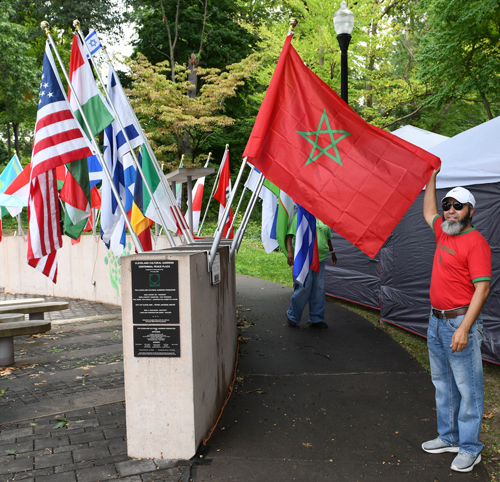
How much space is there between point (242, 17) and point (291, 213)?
2746 centimetres

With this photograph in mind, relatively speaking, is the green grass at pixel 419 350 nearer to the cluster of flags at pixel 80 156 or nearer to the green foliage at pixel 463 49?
the cluster of flags at pixel 80 156

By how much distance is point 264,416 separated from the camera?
4906mm

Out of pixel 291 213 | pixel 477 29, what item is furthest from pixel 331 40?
pixel 291 213

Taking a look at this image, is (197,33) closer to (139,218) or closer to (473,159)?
(139,218)

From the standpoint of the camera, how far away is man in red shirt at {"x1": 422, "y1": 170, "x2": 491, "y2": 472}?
12.3 feet

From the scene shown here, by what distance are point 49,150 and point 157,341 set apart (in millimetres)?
2382

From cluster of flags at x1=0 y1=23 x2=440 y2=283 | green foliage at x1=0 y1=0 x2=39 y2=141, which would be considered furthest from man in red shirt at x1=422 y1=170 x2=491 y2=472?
green foliage at x1=0 y1=0 x2=39 y2=141

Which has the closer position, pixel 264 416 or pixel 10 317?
pixel 264 416

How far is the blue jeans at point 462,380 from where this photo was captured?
3871 mm

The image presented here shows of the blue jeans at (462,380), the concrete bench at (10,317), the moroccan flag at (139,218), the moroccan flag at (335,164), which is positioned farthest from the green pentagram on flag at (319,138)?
the concrete bench at (10,317)

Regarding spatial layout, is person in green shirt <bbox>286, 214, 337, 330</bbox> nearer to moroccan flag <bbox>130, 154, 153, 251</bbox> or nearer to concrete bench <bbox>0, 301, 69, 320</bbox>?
moroccan flag <bbox>130, 154, 153, 251</bbox>

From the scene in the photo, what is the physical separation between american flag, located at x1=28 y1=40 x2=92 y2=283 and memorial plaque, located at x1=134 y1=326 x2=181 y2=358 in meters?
2.13

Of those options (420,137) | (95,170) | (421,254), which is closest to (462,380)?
(421,254)

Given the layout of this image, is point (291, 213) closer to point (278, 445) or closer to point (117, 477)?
point (278, 445)
